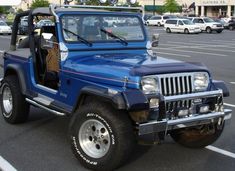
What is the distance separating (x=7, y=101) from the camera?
7363mm

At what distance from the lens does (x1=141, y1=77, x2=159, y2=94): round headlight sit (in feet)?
15.9

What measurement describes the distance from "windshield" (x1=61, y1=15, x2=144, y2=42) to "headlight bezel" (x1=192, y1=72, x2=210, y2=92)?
5.22 ft

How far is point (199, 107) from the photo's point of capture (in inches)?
204

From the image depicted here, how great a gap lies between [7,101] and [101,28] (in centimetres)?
215

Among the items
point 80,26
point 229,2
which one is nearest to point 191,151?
point 80,26

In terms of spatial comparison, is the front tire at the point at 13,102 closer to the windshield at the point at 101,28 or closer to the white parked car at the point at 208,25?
the windshield at the point at 101,28

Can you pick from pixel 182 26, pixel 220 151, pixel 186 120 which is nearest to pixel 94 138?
pixel 186 120

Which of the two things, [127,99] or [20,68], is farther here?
[20,68]

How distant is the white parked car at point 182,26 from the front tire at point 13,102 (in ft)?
122

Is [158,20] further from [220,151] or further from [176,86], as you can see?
[176,86]

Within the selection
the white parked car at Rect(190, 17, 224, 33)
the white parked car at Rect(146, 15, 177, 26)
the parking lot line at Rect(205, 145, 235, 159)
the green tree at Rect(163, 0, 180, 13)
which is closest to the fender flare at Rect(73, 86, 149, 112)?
the parking lot line at Rect(205, 145, 235, 159)

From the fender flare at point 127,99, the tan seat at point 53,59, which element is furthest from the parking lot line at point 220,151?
the tan seat at point 53,59

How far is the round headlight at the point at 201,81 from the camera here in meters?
5.27

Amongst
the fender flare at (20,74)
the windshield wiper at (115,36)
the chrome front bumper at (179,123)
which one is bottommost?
the chrome front bumper at (179,123)
